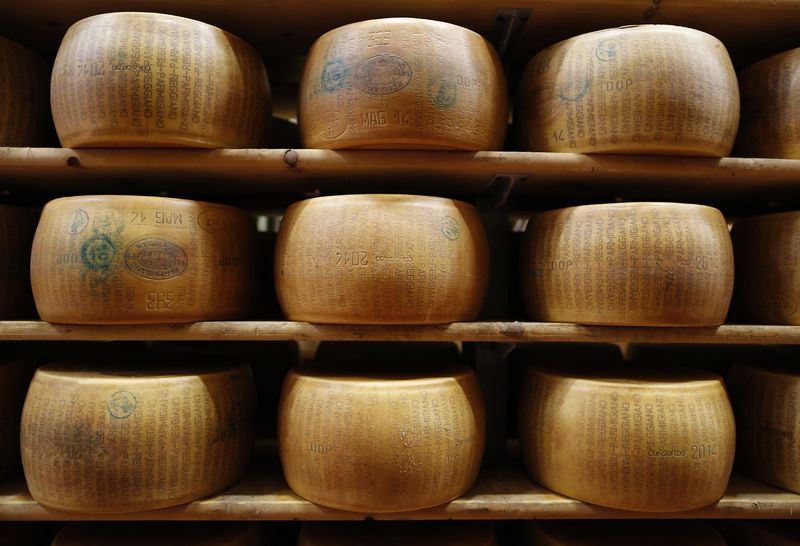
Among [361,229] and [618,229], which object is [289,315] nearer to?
[361,229]

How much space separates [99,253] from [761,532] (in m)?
1.48

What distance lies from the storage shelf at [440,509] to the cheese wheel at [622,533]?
0.37 feet

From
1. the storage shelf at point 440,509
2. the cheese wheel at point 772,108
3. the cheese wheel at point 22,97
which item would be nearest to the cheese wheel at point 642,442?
the storage shelf at point 440,509

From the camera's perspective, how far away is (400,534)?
104cm

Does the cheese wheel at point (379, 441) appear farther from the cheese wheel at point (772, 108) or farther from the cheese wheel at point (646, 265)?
the cheese wheel at point (772, 108)

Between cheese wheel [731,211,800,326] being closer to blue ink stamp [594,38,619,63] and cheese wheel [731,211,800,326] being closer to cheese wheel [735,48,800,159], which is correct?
cheese wheel [735,48,800,159]

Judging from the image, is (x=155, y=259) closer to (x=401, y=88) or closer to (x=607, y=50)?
(x=401, y=88)

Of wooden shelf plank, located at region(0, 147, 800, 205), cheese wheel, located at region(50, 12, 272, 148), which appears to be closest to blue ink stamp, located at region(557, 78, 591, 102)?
wooden shelf plank, located at region(0, 147, 800, 205)

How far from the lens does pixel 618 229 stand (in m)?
0.93

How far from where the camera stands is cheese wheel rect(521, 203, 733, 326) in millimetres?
916

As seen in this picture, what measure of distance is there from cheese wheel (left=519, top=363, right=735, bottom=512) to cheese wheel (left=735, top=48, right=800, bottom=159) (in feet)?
1.66

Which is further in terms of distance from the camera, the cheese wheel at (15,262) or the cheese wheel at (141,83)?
the cheese wheel at (15,262)

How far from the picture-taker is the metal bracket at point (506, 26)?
3.38ft

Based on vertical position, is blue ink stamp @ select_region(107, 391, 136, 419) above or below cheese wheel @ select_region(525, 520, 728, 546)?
above
